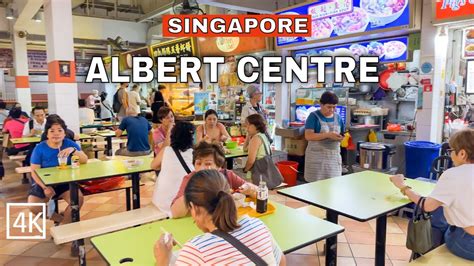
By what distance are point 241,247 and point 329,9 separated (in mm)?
5158

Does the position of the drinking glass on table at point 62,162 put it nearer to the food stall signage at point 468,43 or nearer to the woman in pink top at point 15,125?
the woman in pink top at point 15,125

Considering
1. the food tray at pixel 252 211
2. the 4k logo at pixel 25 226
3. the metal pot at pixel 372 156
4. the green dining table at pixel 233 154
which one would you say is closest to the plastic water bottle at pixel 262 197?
the food tray at pixel 252 211

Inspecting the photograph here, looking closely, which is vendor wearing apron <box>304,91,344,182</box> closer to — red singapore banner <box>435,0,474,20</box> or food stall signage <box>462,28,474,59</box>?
red singapore banner <box>435,0,474,20</box>

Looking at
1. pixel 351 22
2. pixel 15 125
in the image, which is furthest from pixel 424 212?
pixel 15 125

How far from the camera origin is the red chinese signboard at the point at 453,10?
4.03 m

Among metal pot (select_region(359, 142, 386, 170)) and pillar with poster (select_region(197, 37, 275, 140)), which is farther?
pillar with poster (select_region(197, 37, 275, 140))

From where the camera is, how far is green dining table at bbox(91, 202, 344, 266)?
5.78ft

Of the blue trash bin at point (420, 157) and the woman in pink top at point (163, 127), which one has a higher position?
the woman in pink top at point (163, 127)

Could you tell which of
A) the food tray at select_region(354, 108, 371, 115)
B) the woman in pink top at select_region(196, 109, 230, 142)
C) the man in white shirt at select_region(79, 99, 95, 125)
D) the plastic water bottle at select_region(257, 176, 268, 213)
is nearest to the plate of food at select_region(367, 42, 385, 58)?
the food tray at select_region(354, 108, 371, 115)

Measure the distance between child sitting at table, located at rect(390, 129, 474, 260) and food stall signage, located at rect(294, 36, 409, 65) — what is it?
3548mm

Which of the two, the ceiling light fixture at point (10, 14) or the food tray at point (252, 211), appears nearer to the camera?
the food tray at point (252, 211)

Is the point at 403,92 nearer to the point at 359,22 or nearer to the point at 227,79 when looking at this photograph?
the point at 359,22

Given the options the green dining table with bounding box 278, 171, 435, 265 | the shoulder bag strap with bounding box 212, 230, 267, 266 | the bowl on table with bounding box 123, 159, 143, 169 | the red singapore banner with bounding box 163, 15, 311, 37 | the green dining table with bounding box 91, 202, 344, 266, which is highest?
the red singapore banner with bounding box 163, 15, 311, 37

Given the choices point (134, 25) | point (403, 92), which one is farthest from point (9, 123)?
point (134, 25)
